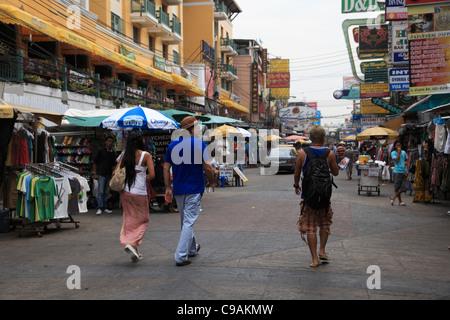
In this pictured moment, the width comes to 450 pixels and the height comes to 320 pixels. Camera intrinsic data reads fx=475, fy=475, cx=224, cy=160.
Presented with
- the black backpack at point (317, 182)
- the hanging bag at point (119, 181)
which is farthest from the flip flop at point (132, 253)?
the black backpack at point (317, 182)

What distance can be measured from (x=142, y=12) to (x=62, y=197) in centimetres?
2345

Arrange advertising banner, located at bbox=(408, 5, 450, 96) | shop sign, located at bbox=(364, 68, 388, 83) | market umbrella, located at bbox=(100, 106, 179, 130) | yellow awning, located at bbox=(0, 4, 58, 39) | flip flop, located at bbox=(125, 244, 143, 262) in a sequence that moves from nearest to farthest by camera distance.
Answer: flip flop, located at bbox=(125, 244, 143, 262), market umbrella, located at bbox=(100, 106, 179, 130), advertising banner, located at bbox=(408, 5, 450, 96), yellow awning, located at bbox=(0, 4, 58, 39), shop sign, located at bbox=(364, 68, 388, 83)

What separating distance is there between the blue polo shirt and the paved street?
41.9 inches

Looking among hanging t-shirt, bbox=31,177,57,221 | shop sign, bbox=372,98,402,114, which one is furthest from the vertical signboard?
hanging t-shirt, bbox=31,177,57,221

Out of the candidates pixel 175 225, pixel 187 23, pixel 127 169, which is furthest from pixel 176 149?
pixel 187 23

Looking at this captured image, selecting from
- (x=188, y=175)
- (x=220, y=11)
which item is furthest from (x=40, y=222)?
(x=220, y=11)

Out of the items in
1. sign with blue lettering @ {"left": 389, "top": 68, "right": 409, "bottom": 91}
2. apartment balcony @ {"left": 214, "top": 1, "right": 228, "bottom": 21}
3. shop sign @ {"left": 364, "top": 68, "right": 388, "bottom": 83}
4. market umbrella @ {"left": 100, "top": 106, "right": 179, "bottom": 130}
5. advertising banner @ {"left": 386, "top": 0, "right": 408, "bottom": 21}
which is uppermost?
apartment balcony @ {"left": 214, "top": 1, "right": 228, "bottom": 21}

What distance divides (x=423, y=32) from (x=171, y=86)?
81.6ft

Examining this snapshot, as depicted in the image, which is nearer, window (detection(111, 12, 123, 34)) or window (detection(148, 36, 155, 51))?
window (detection(111, 12, 123, 34))

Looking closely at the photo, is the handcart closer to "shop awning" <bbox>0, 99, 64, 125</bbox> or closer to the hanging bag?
"shop awning" <bbox>0, 99, 64, 125</bbox>

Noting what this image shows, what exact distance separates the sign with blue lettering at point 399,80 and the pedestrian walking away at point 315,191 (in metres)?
15.7

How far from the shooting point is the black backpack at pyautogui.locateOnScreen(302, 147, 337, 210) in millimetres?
6285

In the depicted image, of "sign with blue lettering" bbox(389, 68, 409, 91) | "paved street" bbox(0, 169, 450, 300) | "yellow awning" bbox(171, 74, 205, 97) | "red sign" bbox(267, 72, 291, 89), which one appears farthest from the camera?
"red sign" bbox(267, 72, 291, 89)
